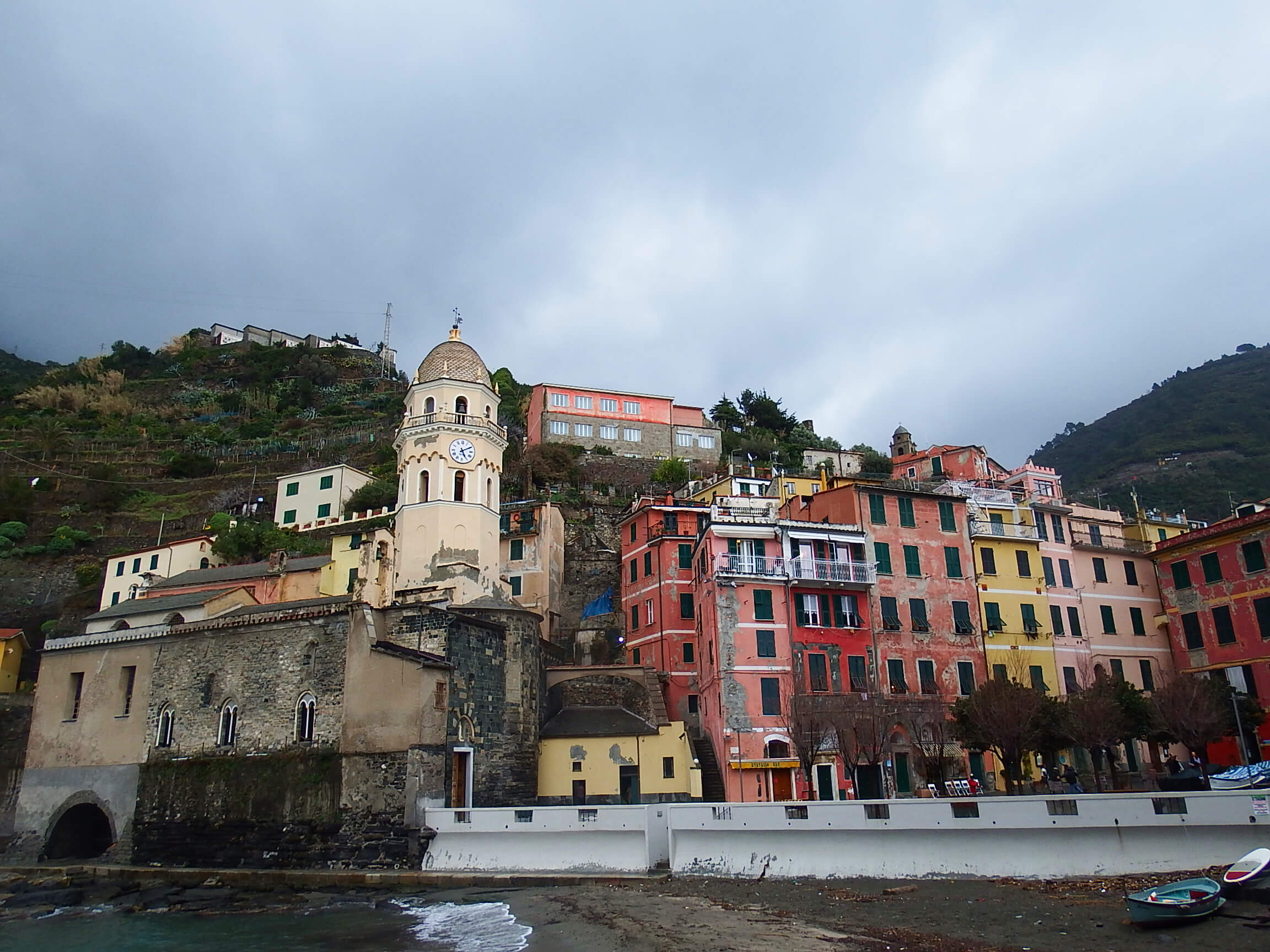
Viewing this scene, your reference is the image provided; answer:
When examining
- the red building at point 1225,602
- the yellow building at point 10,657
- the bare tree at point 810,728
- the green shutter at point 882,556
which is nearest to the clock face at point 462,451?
the bare tree at point 810,728

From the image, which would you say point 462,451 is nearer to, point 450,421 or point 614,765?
point 450,421

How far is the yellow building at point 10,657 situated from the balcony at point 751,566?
34198 millimetres

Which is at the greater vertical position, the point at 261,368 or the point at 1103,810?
the point at 261,368

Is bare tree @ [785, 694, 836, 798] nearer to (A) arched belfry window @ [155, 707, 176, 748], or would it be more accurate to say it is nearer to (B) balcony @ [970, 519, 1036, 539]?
(B) balcony @ [970, 519, 1036, 539]

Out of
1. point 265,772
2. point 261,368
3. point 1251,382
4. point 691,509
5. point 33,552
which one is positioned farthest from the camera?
point 1251,382

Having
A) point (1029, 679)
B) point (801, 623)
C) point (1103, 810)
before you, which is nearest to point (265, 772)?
point (801, 623)

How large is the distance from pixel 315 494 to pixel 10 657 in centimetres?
1758

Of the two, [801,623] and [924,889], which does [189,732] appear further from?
[924,889]

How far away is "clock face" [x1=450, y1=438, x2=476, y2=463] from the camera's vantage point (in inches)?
1393

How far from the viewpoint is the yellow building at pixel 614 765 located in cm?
3130

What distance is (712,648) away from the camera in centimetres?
3262

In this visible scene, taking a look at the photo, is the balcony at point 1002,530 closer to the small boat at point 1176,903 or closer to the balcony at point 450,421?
the balcony at point 450,421

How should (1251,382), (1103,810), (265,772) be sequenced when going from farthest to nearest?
(1251,382) → (265,772) → (1103,810)

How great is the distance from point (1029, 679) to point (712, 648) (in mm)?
13072
